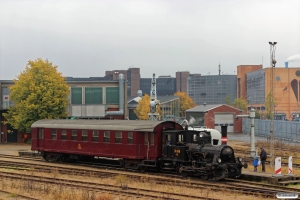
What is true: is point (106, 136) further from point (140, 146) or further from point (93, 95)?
point (93, 95)

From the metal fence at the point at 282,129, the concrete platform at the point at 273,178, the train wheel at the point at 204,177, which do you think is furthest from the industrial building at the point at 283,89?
the train wheel at the point at 204,177

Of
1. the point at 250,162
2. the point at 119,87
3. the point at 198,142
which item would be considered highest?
the point at 119,87

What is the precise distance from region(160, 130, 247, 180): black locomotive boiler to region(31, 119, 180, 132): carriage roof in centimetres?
151

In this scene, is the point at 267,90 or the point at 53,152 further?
the point at 267,90

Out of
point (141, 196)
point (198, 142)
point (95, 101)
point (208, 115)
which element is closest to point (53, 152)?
point (198, 142)

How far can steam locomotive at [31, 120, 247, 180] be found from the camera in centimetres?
2384

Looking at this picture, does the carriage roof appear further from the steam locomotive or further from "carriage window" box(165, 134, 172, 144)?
"carriage window" box(165, 134, 172, 144)

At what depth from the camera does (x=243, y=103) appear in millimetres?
128250

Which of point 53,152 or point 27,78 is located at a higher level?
point 27,78

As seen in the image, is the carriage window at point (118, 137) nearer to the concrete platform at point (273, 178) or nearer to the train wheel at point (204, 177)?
the train wheel at point (204, 177)

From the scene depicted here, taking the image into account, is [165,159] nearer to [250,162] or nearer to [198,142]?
[198,142]

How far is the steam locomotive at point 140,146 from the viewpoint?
2384 cm

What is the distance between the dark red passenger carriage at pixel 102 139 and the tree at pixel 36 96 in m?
18.8

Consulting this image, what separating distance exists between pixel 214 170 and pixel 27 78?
36.8 m
